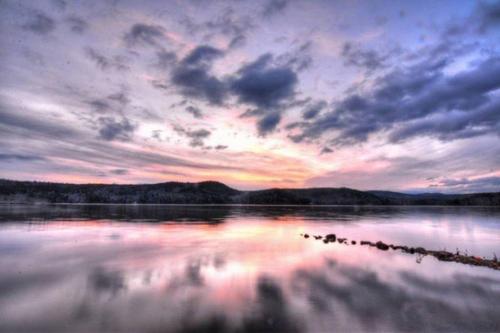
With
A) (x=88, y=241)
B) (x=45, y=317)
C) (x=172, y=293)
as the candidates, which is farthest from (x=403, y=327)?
(x=88, y=241)

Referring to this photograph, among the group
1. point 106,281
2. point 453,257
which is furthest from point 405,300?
point 106,281

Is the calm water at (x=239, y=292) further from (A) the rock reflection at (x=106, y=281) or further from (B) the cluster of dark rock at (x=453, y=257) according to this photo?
(B) the cluster of dark rock at (x=453, y=257)

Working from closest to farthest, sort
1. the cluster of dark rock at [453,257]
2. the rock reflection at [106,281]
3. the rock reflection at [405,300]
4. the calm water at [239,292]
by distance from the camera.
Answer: the calm water at [239,292]
the rock reflection at [405,300]
the rock reflection at [106,281]
the cluster of dark rock at [453,257]

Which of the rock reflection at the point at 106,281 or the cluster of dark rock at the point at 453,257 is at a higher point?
the cluster of dark rock at the point at 453,257

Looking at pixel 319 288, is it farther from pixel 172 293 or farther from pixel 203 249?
pixel 203 249

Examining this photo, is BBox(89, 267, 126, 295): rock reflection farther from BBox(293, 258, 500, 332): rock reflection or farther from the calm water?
BBox(293, 258, 500, 332): rock reflection

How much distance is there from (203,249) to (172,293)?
50.5 feet

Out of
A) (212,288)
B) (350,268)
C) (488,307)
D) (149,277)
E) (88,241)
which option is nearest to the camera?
(488,307)

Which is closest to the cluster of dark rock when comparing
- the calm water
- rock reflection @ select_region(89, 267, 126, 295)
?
the calm water

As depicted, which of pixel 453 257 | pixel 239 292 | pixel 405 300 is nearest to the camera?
pixel 405 300

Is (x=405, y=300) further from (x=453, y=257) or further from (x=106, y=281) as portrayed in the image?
(x=106, y=281)

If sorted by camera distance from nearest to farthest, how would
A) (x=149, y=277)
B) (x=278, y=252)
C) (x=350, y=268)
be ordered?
(x=149, y=277), (x=350, y=268), (x=278, y=252)

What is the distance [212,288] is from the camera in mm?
17516

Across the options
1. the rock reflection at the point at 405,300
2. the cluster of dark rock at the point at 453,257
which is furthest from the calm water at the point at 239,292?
the cluster of dark rock at the point at 453,257
